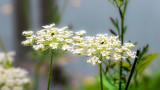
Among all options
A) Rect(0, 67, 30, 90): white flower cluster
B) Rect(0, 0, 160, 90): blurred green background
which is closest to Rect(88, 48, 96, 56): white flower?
Rect(0, 67, 30, 90): white flower cluster

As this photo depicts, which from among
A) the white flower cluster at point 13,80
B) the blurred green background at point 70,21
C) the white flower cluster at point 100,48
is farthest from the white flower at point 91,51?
the blurred green background at point 70,21

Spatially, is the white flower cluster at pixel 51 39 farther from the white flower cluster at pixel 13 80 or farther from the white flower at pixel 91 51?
the white flower cluster at pixel 13 80

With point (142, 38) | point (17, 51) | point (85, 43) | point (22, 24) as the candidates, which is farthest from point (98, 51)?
point (17, 51)

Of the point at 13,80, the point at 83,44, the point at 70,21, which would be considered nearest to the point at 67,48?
the point at 83,44

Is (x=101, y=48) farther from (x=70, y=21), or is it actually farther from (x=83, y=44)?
(x=70, y=21)

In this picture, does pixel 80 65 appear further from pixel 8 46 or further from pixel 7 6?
pixel 7 6

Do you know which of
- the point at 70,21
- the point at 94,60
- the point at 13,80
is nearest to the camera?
the point at 94,60

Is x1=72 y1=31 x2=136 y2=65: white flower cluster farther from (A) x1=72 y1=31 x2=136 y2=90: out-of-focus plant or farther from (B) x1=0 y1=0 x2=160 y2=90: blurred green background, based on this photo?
(B) x1=0 y1=0 x2=160 y2=90: blurred green background

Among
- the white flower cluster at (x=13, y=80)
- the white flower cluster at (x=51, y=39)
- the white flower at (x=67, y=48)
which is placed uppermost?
the white flower cluster at (x=51, y=39)
